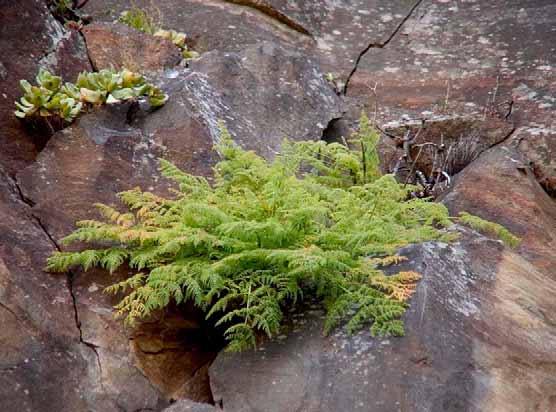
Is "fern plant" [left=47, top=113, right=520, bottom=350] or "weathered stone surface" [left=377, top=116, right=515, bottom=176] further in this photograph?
"weathered stone surface" [left=377, top=116, right=515, bottom=176]

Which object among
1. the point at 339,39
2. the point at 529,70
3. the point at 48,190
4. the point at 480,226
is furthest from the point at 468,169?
the point at 48,190

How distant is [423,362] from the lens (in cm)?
366

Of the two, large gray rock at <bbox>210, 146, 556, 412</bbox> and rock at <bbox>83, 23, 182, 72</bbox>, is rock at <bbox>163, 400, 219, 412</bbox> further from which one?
rock at <bbox>83, 23, 182, 72</bbox>

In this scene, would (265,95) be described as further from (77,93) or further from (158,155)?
(77,93)

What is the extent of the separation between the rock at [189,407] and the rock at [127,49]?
347 centimetres

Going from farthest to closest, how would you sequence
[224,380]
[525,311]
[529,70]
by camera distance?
1. [529,70]
2. [525,311]
3. [224,380]

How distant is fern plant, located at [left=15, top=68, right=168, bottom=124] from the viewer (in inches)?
198

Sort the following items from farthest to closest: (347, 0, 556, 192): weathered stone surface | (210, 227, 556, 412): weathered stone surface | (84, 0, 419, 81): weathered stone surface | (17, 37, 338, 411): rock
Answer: (84, 0, 419, 81): weathered stone surface
(347, 0, 556, 192): weathered stone surface
(17, 37, 338, 411): rock
(210, 227, 556, 412): weathered stone surface

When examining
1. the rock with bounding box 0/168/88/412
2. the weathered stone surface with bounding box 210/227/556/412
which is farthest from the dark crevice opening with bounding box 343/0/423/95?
the rock with bounding box 0/168/88/412

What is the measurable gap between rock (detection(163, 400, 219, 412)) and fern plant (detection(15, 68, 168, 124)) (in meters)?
2.43

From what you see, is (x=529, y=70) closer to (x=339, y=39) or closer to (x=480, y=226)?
(x=339, y=39)

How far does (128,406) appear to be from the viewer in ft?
12.8

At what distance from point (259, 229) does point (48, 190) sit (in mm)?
1699

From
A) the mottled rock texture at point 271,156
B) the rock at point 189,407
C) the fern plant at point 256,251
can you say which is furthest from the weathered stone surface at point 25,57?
the rock at point 189,407
